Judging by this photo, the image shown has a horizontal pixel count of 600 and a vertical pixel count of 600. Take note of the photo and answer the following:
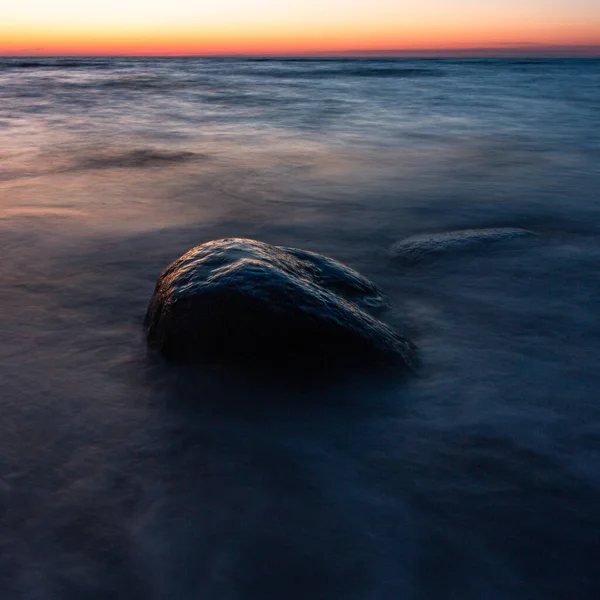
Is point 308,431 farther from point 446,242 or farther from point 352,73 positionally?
point 352,73

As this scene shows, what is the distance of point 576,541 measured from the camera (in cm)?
209

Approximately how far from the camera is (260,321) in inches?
116

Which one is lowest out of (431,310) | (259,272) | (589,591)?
(589,591)

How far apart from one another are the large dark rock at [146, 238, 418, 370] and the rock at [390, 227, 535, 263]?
75.6 inches

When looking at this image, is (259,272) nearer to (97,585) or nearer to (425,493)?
(425,493)

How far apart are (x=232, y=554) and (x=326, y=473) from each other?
56 centimetres

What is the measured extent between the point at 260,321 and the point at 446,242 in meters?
2.84

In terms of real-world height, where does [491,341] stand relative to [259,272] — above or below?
below

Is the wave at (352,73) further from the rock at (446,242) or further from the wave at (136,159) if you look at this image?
the rock at (446,242)

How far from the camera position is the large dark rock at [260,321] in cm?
295

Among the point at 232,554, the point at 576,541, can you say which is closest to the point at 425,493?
the point at 576,541

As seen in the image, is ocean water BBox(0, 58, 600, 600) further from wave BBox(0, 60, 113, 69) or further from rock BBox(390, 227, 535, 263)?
wave BBox(0, 60, 113, 69)

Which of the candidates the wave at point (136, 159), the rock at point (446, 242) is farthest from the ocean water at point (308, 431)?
the wave at point (136, 159)

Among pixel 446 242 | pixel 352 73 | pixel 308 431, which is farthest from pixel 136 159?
pixel 352 73
